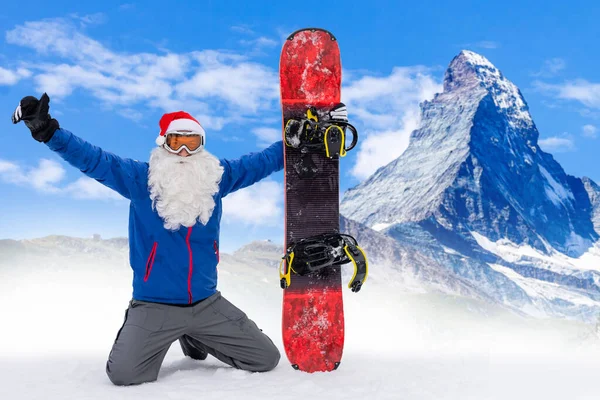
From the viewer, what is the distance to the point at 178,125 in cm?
438

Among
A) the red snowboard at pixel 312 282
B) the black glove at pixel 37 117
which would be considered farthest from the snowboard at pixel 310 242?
the black glove at pixel 37 117

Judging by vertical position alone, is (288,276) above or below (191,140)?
below

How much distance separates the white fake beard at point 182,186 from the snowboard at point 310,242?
2.11 ft

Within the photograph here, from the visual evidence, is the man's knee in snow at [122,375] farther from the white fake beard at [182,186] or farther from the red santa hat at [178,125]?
the red santa hat at [178,125]

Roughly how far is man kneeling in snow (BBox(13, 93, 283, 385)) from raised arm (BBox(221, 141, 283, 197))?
0.07m

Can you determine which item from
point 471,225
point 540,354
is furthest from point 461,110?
point 540,354

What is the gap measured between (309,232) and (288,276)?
1.32ft

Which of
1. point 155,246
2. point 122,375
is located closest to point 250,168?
point 155,246

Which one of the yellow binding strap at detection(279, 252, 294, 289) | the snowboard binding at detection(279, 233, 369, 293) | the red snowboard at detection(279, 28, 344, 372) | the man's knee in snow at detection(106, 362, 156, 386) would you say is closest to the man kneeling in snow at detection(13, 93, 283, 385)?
the man's knee in snow at detection(106, 362, 156, 386)

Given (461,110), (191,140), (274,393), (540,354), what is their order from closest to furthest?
(274,393), (191,140), (540,354), (461,110)

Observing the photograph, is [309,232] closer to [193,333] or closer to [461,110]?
[193,333]

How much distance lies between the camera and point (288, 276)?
448 centimetres

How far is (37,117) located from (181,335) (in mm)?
1820

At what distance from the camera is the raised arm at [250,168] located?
180 inches
